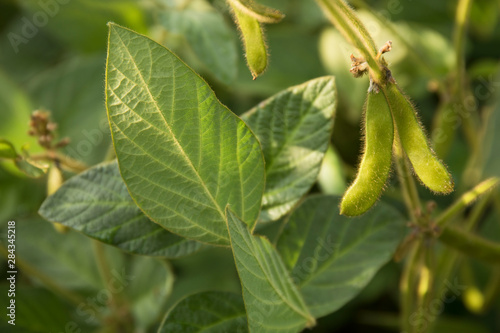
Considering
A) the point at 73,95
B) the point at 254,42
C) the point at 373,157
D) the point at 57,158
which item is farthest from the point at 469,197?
the point at 73,95

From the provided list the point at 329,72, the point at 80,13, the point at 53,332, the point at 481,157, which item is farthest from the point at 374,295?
the point at 80,13

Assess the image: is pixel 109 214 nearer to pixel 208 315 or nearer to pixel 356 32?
pixel 208 315

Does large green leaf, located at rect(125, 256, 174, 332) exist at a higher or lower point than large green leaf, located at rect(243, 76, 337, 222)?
lower

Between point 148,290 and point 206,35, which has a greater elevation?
point 206,35

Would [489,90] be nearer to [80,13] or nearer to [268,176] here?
[268,176]

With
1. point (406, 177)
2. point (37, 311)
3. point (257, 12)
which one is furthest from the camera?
point (37, 311)

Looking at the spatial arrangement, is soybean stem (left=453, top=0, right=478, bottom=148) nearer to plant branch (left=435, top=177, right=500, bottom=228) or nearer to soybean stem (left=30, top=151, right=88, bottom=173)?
plant branch (left=435, top=177, right=500, bottom=228)

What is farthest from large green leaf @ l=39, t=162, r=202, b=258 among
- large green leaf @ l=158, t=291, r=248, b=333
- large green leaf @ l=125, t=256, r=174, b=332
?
large green leaf @ l=125, t=256, r=174, b=332
